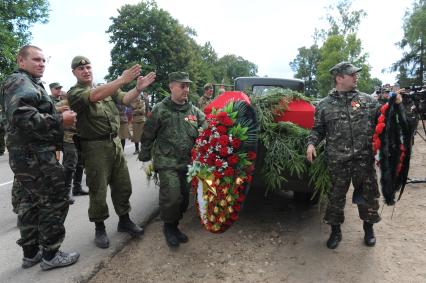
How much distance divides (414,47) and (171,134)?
134 ft

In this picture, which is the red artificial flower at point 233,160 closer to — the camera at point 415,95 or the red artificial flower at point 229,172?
the red artificial flower at point 229,172

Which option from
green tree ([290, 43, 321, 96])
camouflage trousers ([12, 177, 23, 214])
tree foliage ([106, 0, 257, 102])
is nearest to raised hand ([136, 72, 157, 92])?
camouflage trousers ([12, 177, 23, 214])

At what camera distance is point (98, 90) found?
344 cm

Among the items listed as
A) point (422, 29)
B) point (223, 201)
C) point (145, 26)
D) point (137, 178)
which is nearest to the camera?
point (223, 201)

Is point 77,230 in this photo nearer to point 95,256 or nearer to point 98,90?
point 95,256

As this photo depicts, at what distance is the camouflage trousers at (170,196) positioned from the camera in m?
3.84

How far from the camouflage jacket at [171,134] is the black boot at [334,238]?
5.65 ft

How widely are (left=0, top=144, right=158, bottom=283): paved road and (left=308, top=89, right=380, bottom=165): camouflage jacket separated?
248 cm

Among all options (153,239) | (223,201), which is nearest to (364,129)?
(223,201)

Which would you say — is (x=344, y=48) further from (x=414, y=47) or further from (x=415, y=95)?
(x=415, y=95)

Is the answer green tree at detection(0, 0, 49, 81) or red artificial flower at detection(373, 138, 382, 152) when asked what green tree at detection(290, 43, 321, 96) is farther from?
red artificial flower at detection(373, 138, 382, 152)

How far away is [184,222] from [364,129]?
2423 millimetres

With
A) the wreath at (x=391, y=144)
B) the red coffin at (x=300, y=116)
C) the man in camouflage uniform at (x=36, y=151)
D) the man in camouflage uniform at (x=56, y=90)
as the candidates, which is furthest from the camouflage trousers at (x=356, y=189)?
the man in camouflage uniform at (x=56, y=90)

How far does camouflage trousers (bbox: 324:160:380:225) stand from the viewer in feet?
→ 12.2
